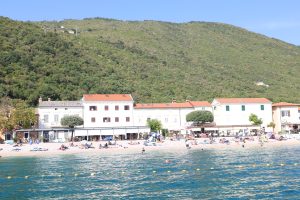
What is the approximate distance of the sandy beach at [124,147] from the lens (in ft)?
179

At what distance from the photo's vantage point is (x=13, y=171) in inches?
1490

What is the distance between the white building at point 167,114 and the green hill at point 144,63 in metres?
13.2

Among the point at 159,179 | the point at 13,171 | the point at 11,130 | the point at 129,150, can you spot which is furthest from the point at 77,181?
the point at 11,130

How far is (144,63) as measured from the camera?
113m

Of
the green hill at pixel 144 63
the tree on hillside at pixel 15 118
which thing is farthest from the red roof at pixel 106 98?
the green hill at pixel 144 63

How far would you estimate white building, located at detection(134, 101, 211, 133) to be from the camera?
7275 cm

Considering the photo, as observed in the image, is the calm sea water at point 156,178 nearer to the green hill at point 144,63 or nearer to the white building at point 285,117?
the white building at point 285,117

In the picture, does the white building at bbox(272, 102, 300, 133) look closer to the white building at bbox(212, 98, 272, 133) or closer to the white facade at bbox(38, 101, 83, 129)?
the white building at bbox(212, 98, 272, 133)

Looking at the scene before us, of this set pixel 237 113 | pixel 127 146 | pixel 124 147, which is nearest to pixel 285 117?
pixel 237 113

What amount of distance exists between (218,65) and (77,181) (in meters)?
97.4

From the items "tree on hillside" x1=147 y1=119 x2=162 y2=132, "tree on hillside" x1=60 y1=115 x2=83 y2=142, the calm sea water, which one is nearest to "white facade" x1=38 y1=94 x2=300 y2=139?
"tree on hillside" x1=147 y1=119 x2=162 y2=132

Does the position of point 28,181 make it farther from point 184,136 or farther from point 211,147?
point 184,136

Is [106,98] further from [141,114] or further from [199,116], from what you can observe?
[199,116]

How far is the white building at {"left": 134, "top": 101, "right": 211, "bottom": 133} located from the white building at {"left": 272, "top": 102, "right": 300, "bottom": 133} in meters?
14.1
